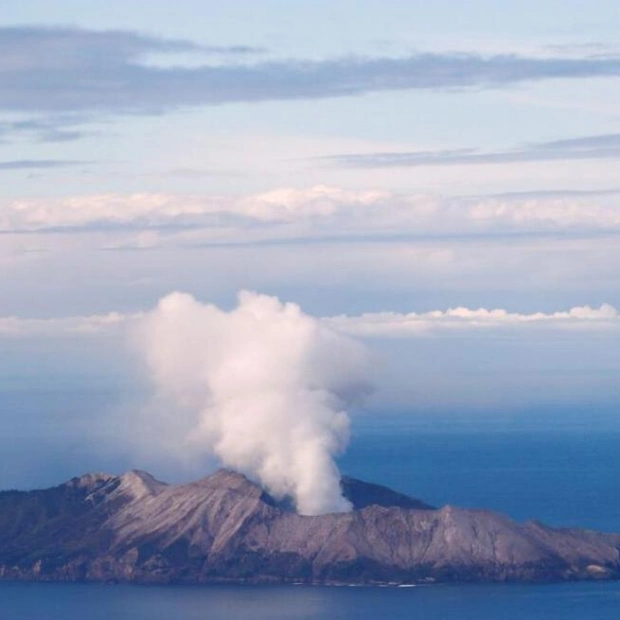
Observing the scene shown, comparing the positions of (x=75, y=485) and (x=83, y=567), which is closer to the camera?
(x=83, y=567)

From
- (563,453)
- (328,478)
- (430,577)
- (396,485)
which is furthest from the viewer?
(563,453)

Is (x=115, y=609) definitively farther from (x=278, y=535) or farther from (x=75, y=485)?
(x=75, y=485)

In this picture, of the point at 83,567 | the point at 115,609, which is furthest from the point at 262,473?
the point at 115,609

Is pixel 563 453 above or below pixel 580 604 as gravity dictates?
above

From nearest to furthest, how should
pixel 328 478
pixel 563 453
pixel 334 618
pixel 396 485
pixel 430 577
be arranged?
pixel 334 618
pixel 430 577
pixel 328 478
pixel 396 485
pixel 563 453

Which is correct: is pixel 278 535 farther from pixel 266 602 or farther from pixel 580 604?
pixel 580 604

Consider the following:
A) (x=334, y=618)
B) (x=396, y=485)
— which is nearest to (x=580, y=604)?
(x=334, y=618)
